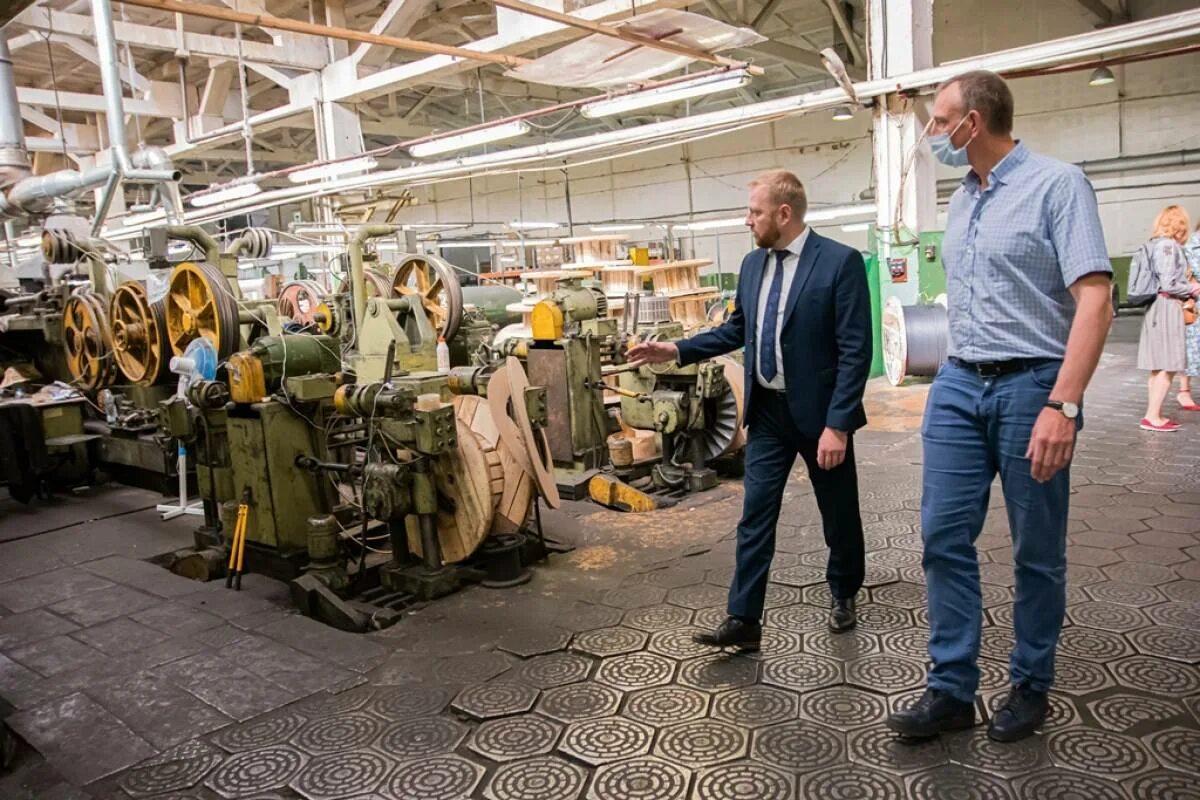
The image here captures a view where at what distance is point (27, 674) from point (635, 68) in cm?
632

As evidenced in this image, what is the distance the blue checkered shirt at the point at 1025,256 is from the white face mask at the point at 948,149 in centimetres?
11

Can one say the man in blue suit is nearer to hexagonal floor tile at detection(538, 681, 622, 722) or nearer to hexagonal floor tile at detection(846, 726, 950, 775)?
hexagonal floor tile at detection(538, 681, 622, 722)

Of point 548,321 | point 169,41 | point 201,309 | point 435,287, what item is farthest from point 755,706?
point 169,41

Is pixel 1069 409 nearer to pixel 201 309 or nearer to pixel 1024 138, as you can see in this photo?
pixel 201 309

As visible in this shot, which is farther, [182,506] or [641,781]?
[182,506]

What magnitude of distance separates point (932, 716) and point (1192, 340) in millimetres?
5981

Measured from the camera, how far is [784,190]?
9.73 ft

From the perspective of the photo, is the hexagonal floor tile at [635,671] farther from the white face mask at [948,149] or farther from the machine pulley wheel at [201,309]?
the machine pulley wheel at [201,309]

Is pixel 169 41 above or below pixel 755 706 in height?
above

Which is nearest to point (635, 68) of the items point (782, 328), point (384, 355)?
point (384, 355)

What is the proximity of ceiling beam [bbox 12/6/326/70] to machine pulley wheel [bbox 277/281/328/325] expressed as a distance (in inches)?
120

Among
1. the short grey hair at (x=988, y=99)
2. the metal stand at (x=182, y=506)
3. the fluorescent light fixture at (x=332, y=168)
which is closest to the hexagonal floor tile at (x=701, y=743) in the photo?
the short grey hair at (x=988, y=99)

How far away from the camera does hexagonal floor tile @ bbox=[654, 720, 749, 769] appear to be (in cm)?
257

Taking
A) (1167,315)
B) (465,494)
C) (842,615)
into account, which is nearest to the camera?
(842,615)
